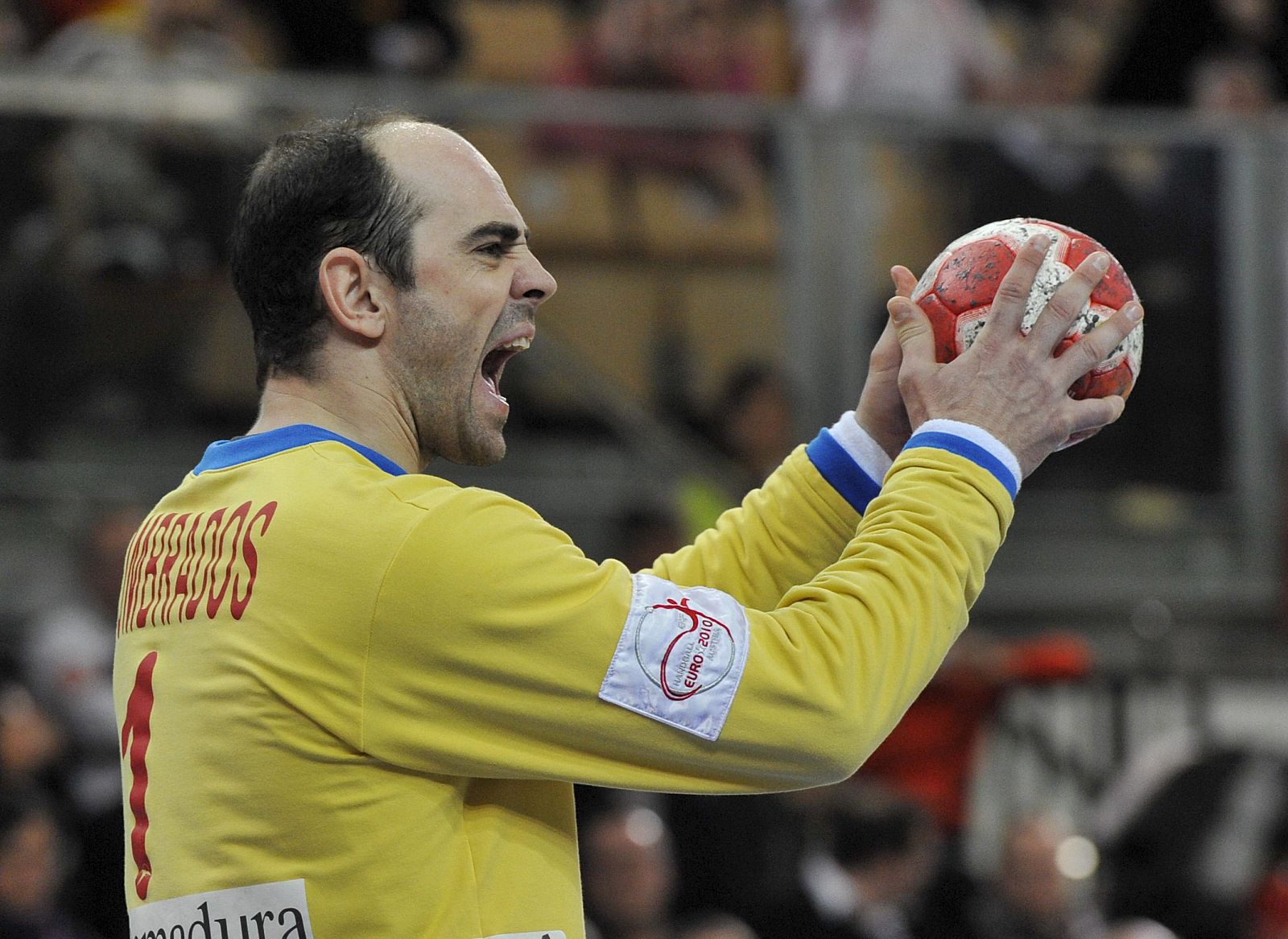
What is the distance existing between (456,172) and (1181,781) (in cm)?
640

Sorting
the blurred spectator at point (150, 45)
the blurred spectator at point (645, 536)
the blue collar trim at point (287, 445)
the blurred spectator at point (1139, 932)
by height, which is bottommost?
the blurred spectator at point (1139, 932)

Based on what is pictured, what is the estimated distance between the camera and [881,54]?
852 cm

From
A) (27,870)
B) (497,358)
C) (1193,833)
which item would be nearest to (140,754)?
(497,358)

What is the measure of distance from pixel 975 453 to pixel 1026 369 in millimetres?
160

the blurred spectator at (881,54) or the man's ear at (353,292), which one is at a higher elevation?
the blurred spectator at (881,54)

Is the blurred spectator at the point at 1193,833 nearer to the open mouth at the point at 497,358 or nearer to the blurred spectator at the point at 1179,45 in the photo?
the blurred spectator at the point at 1179,45

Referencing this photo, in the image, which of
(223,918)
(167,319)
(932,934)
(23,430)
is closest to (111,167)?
(167,319)

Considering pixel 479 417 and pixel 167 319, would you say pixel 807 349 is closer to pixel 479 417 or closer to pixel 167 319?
pixel 167 319

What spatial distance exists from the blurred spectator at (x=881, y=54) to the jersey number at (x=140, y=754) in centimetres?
631

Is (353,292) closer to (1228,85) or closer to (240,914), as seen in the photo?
(240,914)

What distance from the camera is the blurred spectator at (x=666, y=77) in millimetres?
7570

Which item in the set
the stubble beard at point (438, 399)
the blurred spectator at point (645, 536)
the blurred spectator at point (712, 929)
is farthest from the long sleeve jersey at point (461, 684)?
the blurred spectator at point (645, 536)

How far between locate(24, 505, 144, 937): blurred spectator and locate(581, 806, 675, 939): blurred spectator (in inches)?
67.6

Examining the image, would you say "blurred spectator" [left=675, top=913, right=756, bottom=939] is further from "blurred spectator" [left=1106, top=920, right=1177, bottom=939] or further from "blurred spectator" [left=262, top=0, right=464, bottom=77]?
"blurred spectator" [left=262, top=0, right=464, bottom=77]
